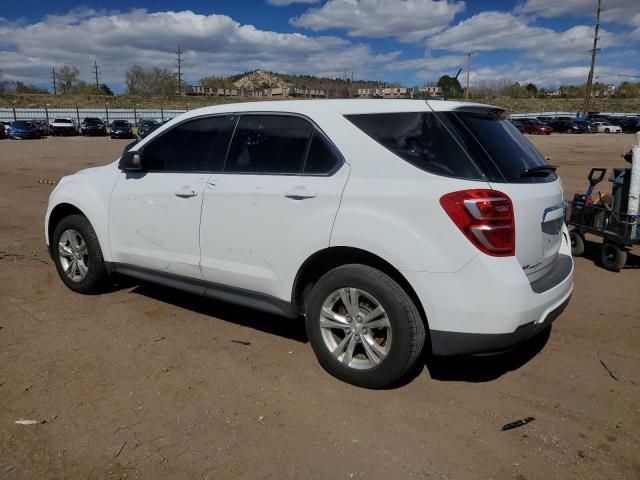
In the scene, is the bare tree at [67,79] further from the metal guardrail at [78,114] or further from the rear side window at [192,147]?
the rear side window at [192,147]

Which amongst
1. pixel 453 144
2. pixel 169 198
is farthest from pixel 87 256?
pixel 453 144

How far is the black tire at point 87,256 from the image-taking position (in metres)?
4.78

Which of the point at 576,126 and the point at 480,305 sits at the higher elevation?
the point at 576,126

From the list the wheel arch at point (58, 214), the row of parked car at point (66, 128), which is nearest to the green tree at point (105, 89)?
the row of parked car at point (66, 128)

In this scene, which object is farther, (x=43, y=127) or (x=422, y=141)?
(x=43, y=127)

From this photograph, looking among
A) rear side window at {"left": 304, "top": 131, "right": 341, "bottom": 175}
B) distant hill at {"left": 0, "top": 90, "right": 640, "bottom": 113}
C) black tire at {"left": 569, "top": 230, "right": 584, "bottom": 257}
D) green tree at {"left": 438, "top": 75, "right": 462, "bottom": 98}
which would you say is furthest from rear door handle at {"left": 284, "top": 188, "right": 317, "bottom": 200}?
distant hill at {"left": 0, "top": 90, "right": 640, "bottom": 113}

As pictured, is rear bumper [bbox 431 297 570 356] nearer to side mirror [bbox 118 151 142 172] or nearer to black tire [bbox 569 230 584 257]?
side mirror [bbox 118 151 142 172]

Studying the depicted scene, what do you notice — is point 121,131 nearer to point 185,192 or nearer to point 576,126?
point 185,192

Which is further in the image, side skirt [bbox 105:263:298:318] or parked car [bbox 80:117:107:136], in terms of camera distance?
parked car [bbox 80:117:107:136]

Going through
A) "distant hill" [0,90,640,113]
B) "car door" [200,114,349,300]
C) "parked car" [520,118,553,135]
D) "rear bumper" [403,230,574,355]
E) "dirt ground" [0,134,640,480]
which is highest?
"distant hill" [0,90,640,113]

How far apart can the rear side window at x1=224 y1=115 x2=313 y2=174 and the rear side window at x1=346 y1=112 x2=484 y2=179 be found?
436 mm

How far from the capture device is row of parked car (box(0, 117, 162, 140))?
39.0 metres

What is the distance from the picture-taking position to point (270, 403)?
3.23 m

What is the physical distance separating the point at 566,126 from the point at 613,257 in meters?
53.5
